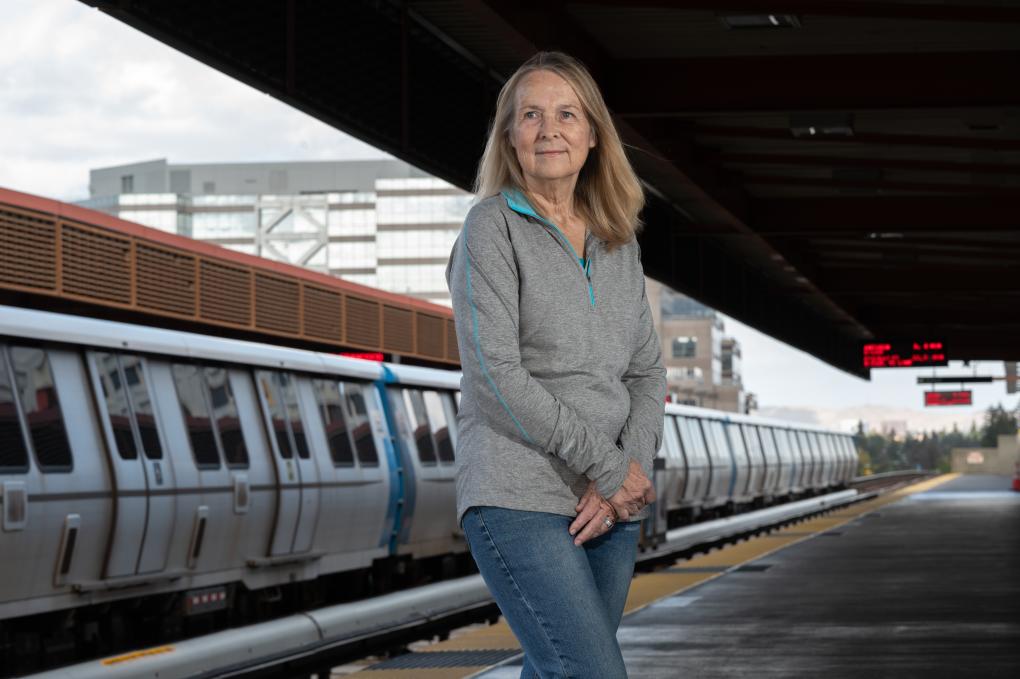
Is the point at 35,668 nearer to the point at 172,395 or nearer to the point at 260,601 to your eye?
the point at 172,395

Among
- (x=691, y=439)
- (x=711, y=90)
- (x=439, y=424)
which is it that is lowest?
(x=439, y=424)

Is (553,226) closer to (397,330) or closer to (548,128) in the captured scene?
(548,128)

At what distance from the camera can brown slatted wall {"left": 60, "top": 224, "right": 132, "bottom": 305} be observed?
1742 cm

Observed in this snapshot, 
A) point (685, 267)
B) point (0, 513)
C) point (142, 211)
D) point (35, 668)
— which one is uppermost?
point (142, 211)

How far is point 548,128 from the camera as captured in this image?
3.58 m

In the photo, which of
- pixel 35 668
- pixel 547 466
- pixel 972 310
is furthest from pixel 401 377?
pixel 972 310

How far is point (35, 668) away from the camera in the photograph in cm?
1188

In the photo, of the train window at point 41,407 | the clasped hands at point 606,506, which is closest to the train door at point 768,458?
the train window at point 41,407

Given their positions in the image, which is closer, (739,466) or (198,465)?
(198,465)

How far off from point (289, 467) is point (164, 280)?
502cm

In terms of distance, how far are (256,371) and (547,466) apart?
12.6 m

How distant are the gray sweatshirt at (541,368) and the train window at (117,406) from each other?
9692 mm

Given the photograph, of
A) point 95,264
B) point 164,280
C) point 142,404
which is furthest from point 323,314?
point 142,404

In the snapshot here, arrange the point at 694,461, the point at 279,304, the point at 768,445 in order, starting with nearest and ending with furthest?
the point at 279,304, the point at 694,461, the point at 768,445
